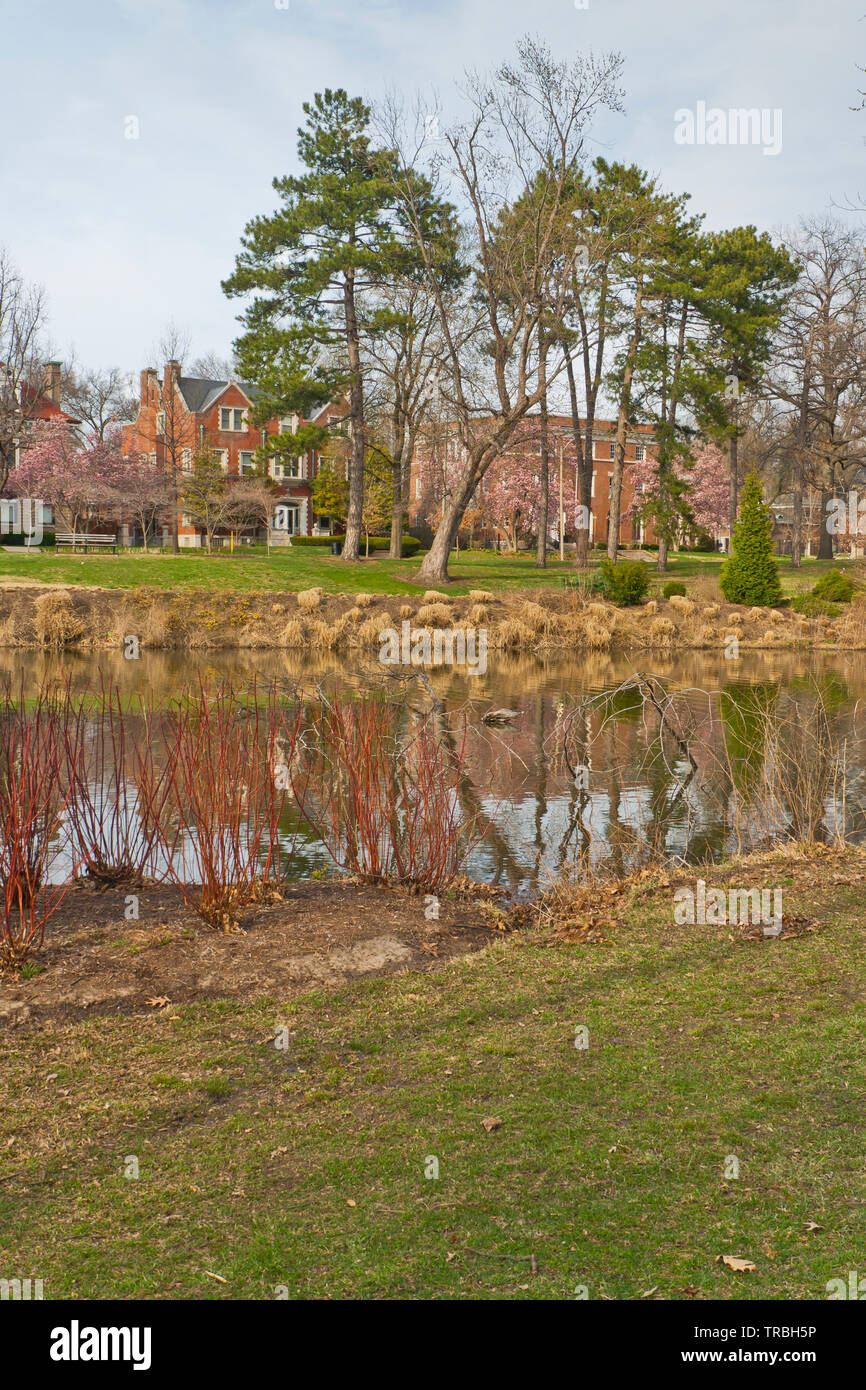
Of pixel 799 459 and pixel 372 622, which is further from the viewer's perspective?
pixel 799 459

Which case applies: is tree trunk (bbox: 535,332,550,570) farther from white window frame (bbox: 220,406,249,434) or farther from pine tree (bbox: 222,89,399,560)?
white window frame (bbox: 220,406,249,434)

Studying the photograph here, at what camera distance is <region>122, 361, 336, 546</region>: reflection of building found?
2226 inches

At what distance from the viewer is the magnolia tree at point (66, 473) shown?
154 feet

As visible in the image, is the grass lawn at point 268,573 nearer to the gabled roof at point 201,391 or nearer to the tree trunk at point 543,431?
the tree trunk at point 543,431

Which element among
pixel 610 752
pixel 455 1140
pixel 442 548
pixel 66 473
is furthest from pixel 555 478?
pixel 455 1140

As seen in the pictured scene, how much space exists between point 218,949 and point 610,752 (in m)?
9.38

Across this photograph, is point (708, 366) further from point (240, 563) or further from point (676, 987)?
point (676, 987)

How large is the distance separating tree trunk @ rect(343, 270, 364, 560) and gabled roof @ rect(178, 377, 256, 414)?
2106 cm

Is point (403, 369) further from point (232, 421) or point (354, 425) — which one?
point (232, 421)

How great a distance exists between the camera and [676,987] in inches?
231

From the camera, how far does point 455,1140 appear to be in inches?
163

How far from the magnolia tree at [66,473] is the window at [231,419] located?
30.0 feet

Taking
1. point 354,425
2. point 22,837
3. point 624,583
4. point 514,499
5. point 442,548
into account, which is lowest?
point 22,837

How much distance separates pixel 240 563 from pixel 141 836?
28.0 meters
